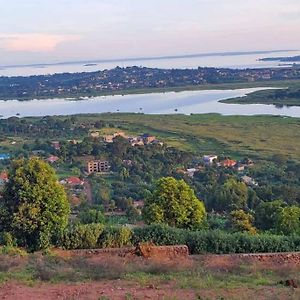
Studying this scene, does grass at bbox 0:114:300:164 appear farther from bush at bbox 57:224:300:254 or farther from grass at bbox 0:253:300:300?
grass at bbox 0:253:300:300

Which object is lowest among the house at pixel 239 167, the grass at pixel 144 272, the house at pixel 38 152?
the house at pixel 239 167

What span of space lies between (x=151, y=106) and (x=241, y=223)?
49036mm

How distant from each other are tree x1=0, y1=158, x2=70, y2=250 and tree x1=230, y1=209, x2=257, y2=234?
341 centimetres

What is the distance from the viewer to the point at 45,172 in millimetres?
10445

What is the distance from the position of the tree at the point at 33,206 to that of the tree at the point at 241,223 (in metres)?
3.41

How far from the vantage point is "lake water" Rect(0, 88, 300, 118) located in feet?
174

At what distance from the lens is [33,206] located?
10.0 metres

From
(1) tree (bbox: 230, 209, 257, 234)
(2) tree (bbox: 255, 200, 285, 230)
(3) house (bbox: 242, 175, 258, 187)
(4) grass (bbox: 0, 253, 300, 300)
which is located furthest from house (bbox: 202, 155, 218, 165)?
(4) grass (bbox: 0, 253, 300, 300)

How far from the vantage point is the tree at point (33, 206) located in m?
9.91

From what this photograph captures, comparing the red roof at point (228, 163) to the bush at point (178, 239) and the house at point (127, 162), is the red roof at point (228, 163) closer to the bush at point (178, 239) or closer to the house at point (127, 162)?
the house at point (127, 162)

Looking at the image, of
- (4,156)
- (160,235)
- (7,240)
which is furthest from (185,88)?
(160,235)

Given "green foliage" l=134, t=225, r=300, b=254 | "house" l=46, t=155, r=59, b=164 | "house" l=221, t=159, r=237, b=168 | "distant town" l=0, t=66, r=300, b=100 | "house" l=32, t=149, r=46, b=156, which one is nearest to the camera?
"green foliage" l=134, t=225, r=300, b=254

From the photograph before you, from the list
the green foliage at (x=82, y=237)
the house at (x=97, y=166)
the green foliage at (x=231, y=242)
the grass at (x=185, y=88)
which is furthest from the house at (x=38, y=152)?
the grass at (x=185, y=88)

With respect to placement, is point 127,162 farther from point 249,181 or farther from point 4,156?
point 249,181
